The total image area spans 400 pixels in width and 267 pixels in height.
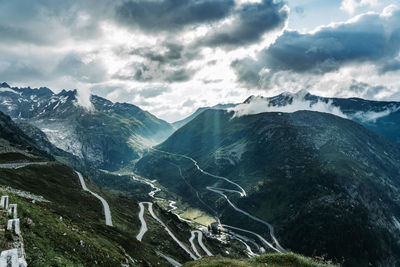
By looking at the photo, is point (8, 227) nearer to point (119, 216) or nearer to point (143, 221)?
point (119, 216)

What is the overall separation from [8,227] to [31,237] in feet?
19.1

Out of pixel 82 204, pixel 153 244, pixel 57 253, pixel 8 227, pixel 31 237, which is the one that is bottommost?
pixel 153 244

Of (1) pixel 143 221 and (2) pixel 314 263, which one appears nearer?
(2) pixel 314 263

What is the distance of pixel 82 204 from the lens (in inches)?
3765

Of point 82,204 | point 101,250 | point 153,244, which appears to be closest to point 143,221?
point 153,244

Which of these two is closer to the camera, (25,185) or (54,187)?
(25,185)

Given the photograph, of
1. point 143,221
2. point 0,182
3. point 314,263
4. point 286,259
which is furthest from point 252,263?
point 143,221

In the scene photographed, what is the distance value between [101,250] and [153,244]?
63622mm

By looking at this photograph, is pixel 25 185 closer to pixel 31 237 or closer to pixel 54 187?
pixel 54 187

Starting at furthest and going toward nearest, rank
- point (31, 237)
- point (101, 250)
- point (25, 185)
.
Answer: point (25, 185), point (101, 250), point (31, 237)

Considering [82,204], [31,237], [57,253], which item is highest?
[31,237]

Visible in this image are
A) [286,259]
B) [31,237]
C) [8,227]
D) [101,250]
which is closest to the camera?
[8,227]

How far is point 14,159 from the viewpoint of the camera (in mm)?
125875

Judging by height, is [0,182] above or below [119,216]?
above
